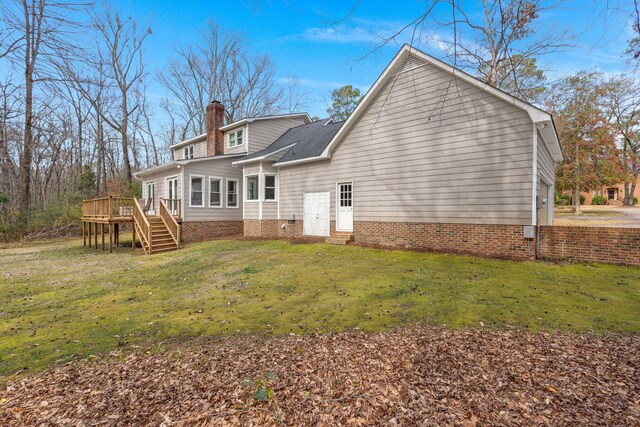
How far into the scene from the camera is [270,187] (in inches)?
598

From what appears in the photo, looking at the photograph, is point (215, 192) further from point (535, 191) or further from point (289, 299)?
point (535, 191)

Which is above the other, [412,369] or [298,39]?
[298,39]

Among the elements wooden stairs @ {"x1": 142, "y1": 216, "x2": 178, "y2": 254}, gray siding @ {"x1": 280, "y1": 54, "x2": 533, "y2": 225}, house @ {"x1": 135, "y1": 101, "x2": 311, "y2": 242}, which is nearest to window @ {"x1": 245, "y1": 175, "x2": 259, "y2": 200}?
house @ {"x1": 135, "y1": 101, "x2": 311, "y2": 242}

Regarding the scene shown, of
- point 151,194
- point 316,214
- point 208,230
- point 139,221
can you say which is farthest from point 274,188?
point 151,194

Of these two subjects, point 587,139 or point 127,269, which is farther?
point 587,139

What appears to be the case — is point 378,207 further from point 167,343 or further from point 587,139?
point 587,139

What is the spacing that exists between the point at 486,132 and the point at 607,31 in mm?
5632

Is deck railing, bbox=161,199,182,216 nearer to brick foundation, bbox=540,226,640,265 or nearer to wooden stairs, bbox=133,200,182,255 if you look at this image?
wooden stairs, bbox=133,200,182,255

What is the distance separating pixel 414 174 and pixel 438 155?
98 cm

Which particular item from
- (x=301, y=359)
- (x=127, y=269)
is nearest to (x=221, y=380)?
(x=301, y=359)

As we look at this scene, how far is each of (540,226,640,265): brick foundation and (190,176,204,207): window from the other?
48.6 feet

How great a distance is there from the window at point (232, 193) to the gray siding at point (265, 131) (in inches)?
87.2

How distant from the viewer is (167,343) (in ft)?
12.5

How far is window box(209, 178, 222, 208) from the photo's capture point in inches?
634
